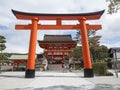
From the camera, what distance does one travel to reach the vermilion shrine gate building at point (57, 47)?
147 feet

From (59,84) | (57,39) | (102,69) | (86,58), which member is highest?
(57,39)

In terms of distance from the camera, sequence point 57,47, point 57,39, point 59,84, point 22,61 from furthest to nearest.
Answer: point 57,39 → point 57,47 → point 22,61 → point 59,84

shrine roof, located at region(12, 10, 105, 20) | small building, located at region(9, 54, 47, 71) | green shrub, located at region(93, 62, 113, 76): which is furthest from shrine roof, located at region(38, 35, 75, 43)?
shrine roof, located at region(12, 10, 105, 20)

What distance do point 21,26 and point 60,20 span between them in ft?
12.9

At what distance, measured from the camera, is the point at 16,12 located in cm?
1944

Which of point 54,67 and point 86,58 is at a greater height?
point 86,58

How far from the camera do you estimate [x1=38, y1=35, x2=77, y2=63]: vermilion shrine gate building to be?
147 feet

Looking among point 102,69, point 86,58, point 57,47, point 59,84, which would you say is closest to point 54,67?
point 57,47

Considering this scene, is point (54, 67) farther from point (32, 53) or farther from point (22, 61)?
point (32, 53)

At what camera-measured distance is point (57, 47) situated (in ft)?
153

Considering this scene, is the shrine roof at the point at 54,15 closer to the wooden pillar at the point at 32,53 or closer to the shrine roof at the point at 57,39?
the wooden pillar at the point at 32,53

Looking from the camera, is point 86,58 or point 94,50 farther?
point 94,50

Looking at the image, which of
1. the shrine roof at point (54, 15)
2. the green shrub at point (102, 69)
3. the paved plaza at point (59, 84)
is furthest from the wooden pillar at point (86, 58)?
the paved plaza at point (59, 84)

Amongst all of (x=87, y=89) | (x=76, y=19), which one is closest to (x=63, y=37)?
(x=76, y=19)
